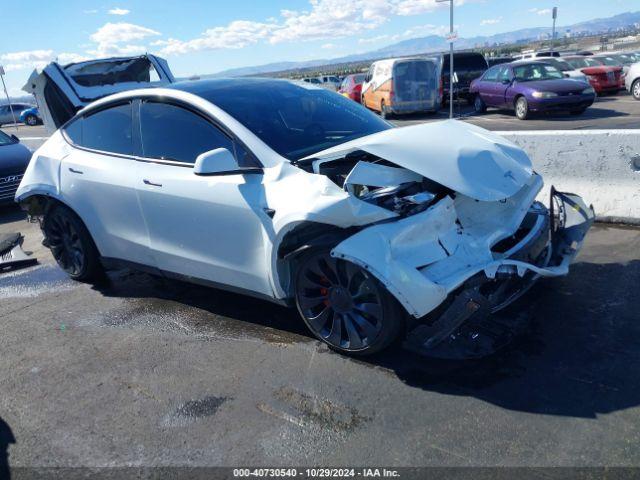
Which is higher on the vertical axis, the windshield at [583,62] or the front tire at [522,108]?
the windshield at [583,62]

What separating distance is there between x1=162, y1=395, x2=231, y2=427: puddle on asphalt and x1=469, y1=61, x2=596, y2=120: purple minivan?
14686mm

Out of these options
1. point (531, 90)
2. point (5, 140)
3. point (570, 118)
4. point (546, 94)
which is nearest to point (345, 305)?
point (5, 140)

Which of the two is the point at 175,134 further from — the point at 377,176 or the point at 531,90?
the point at 531,90

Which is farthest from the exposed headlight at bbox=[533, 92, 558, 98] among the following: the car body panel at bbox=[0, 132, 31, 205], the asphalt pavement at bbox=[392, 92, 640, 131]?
the car body panel at bbox=[0, 132, 31, 205]

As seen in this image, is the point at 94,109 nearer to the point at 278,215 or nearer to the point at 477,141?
the point at 278,215

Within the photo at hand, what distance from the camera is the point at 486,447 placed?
2.67 metres

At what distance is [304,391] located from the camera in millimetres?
3297

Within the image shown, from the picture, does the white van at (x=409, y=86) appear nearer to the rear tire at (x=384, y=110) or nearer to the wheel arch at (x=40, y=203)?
the rear tire at (x=384, y=110)

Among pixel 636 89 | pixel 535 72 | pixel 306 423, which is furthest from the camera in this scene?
pixel 636 89

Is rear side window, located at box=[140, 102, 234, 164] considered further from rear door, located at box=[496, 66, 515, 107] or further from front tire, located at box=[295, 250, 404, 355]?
rear door, located at box=[496, 66, 515, 107]

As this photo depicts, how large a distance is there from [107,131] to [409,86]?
52.5 ft

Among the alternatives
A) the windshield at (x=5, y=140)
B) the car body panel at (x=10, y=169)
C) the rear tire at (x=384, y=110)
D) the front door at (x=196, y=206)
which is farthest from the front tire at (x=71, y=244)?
the rear tire at (x=384, y=110)

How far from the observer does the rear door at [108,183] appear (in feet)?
14.6

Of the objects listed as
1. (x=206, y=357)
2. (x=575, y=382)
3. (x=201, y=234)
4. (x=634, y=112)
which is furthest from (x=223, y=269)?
(x=634, y=112)
